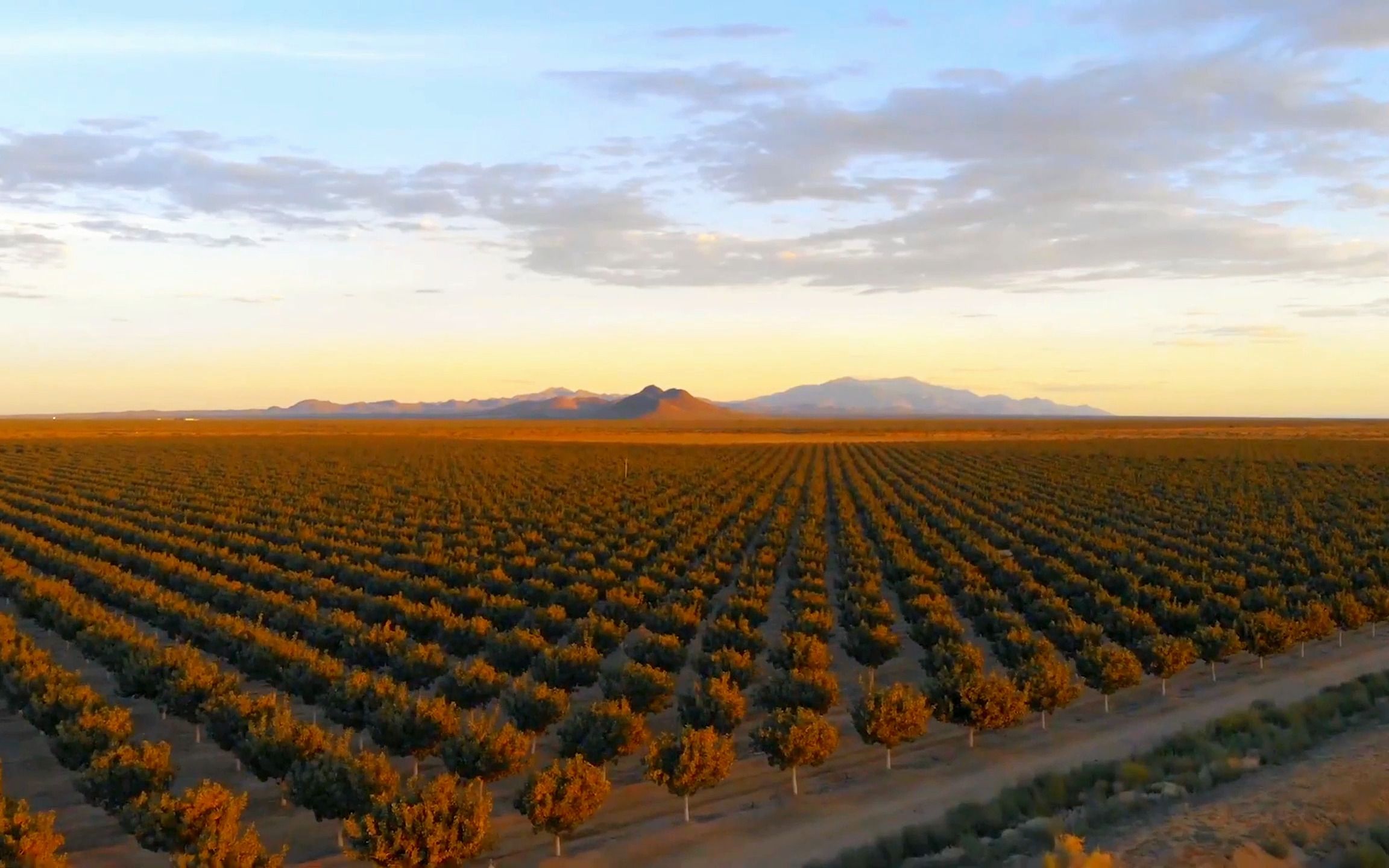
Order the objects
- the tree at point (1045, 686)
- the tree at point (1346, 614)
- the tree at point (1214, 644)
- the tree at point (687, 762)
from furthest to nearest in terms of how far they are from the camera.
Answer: the tree at point (1346, 614)
the tree at point (1214, 644)
the tree at point (1045, 686)
the tree at point (687, 762)

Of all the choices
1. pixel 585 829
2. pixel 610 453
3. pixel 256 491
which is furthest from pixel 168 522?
pixel 610 453

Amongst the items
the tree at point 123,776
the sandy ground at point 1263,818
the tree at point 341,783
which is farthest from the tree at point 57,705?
the sandy ground at point 1263,818

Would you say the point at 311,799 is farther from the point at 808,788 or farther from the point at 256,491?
the point at 256,491

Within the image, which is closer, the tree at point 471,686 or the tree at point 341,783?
the tree at point 341,783

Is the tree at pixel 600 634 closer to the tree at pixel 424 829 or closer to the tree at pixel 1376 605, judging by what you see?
the tree at pixel 424 829

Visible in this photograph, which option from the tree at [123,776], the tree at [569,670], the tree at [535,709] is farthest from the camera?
the tree at [569,670]

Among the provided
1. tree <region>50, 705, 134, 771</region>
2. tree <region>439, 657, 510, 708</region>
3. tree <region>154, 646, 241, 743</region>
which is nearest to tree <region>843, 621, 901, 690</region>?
tree <region>439, 657, 510, 708</region>

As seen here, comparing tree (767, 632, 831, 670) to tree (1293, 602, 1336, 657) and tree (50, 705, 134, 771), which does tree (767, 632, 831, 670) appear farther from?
tree (1293, 602, 1336, 657)
